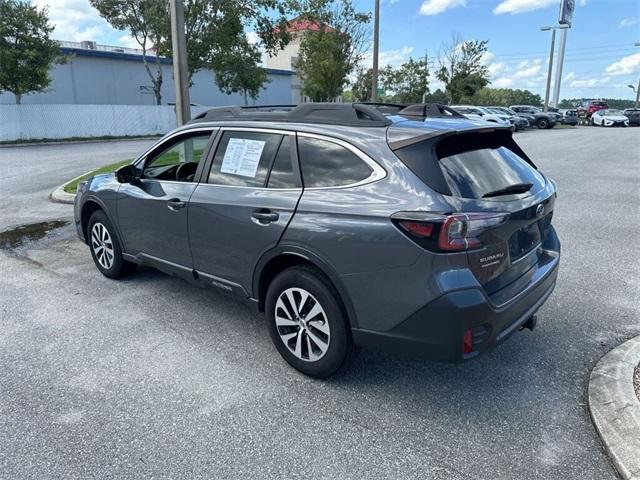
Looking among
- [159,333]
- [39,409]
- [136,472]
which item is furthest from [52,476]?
[159,333]

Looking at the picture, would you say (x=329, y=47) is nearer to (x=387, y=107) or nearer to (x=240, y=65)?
(x=240, y=65)

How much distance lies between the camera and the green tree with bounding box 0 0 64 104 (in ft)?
71.8

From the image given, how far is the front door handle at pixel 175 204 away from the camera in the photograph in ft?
13.0

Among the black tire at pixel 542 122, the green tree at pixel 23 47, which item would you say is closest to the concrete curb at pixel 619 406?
the green tree at pixel 23 47

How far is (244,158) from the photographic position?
3.65m

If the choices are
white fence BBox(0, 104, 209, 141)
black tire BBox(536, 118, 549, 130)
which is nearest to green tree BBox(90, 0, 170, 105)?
white fence BBox(0, 104, 209, 141)

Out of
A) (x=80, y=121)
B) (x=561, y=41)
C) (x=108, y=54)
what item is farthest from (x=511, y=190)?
(x=561, y=41)

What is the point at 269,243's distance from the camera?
129 inches

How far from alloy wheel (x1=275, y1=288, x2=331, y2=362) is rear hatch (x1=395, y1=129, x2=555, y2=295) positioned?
104 centimetres

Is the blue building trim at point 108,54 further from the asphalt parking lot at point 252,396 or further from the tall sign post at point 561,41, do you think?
the tall sign post at point 561,41

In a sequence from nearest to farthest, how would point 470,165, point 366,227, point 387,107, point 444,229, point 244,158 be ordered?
1. point 444,229
2. point 366,227
3. point 470,165
4. point 244,158
5. point 387,107

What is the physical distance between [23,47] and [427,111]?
24744 mm

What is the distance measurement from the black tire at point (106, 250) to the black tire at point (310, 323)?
2.27 m

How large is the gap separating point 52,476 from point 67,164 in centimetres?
1470
